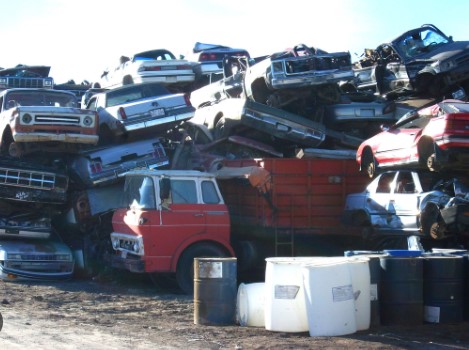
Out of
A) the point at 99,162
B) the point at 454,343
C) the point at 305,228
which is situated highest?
the point at 99,162

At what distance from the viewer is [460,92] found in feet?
63.4

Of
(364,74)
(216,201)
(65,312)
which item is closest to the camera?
(65,312)

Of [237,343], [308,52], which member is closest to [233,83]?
[308,52]

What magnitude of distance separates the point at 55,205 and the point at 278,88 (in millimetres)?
5815

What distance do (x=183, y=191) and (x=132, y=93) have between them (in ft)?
16.5

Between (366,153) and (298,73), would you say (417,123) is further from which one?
(298,73)

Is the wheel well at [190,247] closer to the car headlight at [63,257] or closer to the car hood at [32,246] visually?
the car headlight at [63,257]

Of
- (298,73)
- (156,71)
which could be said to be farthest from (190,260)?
(156,71)

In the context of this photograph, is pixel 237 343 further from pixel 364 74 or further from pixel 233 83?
pixel 364 74

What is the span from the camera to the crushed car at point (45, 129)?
16.2m

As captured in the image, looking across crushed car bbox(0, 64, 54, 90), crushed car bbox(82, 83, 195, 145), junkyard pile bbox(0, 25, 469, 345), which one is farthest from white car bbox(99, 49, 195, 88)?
crushed car bbox(82, 83, 195, 145)

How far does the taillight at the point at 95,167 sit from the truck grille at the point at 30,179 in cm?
58

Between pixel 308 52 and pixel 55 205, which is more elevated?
pixel 308 52

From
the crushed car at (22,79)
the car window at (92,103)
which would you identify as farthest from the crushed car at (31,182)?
the crushed car at (22,79)
